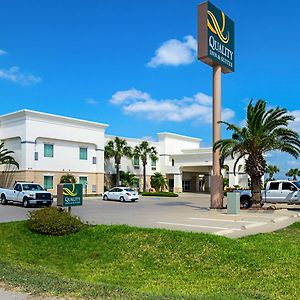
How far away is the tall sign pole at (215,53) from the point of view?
28250 millimetres

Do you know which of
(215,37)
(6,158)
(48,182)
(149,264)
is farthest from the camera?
(48,182)

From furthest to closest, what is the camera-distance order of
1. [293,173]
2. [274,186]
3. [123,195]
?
1. [293,173]
2. [123,195]
3. [274,186]

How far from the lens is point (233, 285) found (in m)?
8.60

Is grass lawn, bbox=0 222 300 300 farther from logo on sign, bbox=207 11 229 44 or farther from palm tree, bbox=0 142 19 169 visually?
palm tree, bbox=0 142 19 169

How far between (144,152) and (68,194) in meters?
44.6

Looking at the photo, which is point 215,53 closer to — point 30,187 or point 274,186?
point 274,186

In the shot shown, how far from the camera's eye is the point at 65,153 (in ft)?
165

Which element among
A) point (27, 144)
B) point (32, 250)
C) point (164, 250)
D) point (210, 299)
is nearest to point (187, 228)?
point (164, 250)

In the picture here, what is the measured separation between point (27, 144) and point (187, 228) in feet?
106

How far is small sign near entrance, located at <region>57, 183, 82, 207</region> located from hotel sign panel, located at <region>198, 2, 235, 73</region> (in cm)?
1455

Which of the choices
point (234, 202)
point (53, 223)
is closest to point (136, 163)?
point (234, 202)

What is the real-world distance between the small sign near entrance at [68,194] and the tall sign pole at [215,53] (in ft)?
43.5

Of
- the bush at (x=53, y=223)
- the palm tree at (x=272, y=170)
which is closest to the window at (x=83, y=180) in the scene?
the bush at (x=53, y=223)

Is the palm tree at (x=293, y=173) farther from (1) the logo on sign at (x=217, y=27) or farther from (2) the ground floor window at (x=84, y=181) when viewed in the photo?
(1) the logo on sign at (x=217, y=27)
